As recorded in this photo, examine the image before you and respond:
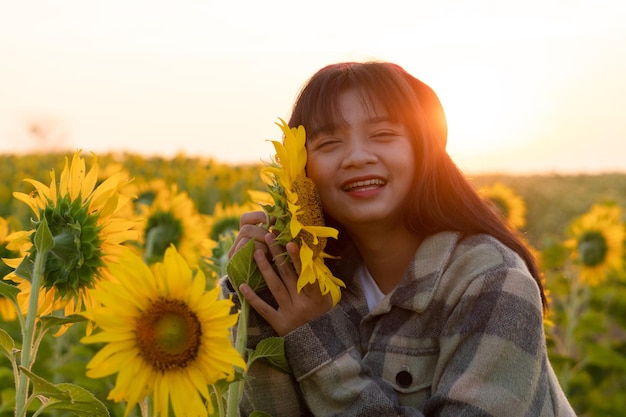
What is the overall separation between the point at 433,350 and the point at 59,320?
3.06 ft

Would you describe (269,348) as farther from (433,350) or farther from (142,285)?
(433,350)

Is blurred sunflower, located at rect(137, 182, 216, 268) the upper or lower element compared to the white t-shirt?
lower

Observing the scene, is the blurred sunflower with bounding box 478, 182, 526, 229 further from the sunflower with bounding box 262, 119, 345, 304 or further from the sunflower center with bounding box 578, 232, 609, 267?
the sunflower with bounding box 262, 119, 345, 304

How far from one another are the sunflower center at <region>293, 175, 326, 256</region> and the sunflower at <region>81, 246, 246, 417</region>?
327 mm

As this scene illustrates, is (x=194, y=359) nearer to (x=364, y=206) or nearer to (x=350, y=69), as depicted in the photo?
(x=364, y=206)

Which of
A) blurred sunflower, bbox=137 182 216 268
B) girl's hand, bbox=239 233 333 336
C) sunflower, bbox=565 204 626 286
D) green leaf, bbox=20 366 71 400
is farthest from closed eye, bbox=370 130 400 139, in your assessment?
sunflower, bbox=565 204 626 286

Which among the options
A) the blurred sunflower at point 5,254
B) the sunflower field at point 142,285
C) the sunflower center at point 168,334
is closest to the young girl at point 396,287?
the sunflower field at point 142,285

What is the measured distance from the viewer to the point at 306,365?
5.74 ft

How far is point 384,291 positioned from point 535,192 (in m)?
10.2

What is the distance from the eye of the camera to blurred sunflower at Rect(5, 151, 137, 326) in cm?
134

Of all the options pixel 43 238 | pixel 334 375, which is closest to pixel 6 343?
pixel 43 238

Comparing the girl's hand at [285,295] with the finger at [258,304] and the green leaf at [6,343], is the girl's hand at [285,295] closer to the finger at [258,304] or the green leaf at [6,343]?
the finger at [258,304]

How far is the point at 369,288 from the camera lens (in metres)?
2.16

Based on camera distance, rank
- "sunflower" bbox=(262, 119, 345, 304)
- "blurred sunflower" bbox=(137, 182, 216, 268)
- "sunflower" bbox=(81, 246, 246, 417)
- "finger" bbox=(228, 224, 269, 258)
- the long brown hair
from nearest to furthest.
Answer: "sunflower" bbox=(81, 246, 246, 417) < "sunflower" bbox=(262, 119, 345, 304) < "finger" bbox=(228, 224, 269, 258) < the long brown hair < "blurred sunflower" bbox=(137, 182, 216, 268)
